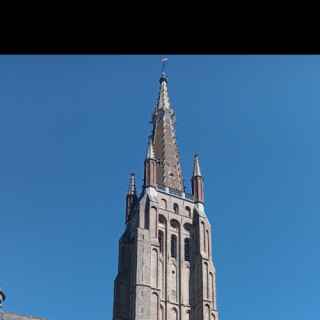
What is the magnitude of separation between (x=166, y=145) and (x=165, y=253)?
731 inches

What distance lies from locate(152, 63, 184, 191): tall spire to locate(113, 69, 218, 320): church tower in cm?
18

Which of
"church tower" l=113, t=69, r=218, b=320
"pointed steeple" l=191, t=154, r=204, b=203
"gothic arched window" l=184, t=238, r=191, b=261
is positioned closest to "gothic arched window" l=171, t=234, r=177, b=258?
"church tower" l=113, t=69, r=218, b=320

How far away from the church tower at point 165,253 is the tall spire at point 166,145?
0.18 m

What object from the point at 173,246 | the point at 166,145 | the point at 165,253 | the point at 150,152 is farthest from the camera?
the point at 166,145

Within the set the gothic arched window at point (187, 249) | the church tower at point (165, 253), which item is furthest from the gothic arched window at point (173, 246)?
the gothic arched window at point (187, 249)

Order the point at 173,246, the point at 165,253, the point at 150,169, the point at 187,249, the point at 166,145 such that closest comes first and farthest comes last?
1. the point at 165,253
2. the point at 173,246
3. the point at 187,249
4. the point at 150,169
5. the point at 166,145

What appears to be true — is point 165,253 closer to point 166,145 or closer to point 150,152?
point 150,152

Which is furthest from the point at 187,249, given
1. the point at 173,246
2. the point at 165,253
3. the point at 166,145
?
the point at 166,145

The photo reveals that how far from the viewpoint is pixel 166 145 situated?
3243 inches

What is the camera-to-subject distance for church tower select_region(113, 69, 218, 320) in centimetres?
6366
